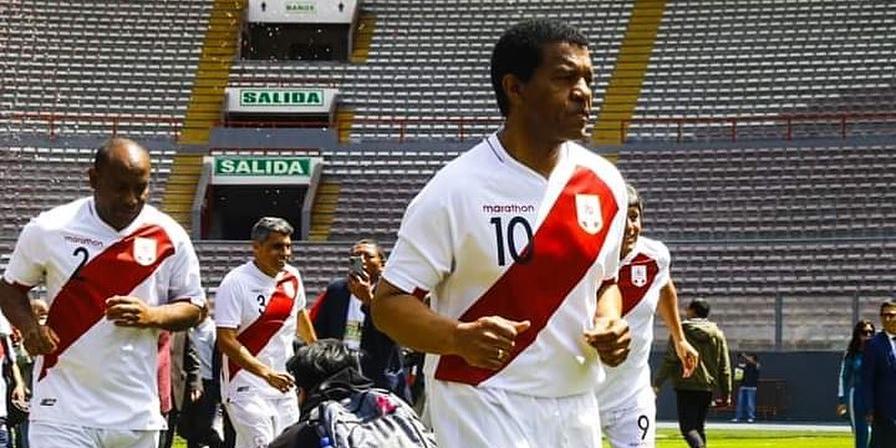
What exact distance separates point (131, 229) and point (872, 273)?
3009 cm

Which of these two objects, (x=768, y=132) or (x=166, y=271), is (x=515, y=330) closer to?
(x=166, y=271)

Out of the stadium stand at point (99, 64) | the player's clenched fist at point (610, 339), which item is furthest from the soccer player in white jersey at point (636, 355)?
the stadium stand at point (99, 64)

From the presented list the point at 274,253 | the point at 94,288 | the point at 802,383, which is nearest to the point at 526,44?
the point at 94,288

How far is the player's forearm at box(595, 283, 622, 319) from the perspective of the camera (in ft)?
17.7

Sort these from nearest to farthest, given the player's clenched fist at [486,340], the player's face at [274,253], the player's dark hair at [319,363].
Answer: the player's clenched fist at [486,340]
the player's dark hair at [319,363]
the player's face at [274,253]

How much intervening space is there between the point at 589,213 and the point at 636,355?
17.0ft

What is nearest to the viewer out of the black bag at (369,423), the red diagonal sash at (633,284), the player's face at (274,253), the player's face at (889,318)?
the black bag at (369,423)

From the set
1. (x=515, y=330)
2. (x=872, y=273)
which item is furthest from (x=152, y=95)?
(x=515, y=330)

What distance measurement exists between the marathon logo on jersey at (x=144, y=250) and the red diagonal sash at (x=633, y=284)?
369cm

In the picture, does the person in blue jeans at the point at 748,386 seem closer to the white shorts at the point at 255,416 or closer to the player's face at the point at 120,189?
the white shorts at the point at 255,416

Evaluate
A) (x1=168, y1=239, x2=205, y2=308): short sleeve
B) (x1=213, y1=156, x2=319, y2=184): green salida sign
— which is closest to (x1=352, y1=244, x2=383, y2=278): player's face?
(x1=168, y1=239, x2=205, y2=308): short sleeve

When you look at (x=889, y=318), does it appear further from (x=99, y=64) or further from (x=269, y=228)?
(x=99, y=64)

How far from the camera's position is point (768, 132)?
41156 millimetres

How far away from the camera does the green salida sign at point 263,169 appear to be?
4288 cm
